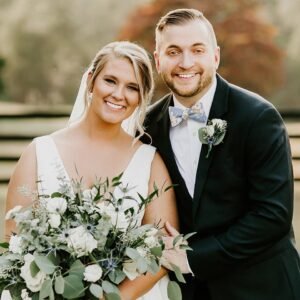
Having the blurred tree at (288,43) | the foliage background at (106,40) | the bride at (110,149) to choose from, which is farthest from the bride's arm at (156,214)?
the blurred tree at (288,43)

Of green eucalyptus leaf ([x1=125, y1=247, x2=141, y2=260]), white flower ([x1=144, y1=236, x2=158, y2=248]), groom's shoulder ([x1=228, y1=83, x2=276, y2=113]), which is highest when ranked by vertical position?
groom's shoulder ([x1=228, y1=83, x2=276, y2=113])

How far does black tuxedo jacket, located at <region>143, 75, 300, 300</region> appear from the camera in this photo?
3.53 meters

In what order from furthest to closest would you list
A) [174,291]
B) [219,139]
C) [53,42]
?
[53,42] → [219,139] → [174,291]

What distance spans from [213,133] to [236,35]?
6271 millimetres

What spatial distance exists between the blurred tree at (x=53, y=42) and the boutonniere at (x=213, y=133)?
22.9 feet

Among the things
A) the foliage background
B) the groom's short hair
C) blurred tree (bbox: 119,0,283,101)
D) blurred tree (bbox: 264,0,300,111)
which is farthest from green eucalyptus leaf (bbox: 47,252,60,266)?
blurred tree (bbox: 264,0,300,111)

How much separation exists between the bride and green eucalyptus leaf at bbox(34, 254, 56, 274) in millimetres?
547

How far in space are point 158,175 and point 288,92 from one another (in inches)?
273

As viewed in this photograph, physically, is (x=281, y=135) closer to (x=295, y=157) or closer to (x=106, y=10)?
(x=295, y=157)

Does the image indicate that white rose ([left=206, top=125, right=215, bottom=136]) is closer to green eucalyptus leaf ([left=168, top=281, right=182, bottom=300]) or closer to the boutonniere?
the boutonniere

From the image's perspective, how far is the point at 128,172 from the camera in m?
3.77

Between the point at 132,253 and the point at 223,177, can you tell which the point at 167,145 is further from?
the point at 132,253

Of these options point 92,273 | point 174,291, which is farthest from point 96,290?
point 174,291

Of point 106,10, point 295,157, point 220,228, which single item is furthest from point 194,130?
point 106,10
